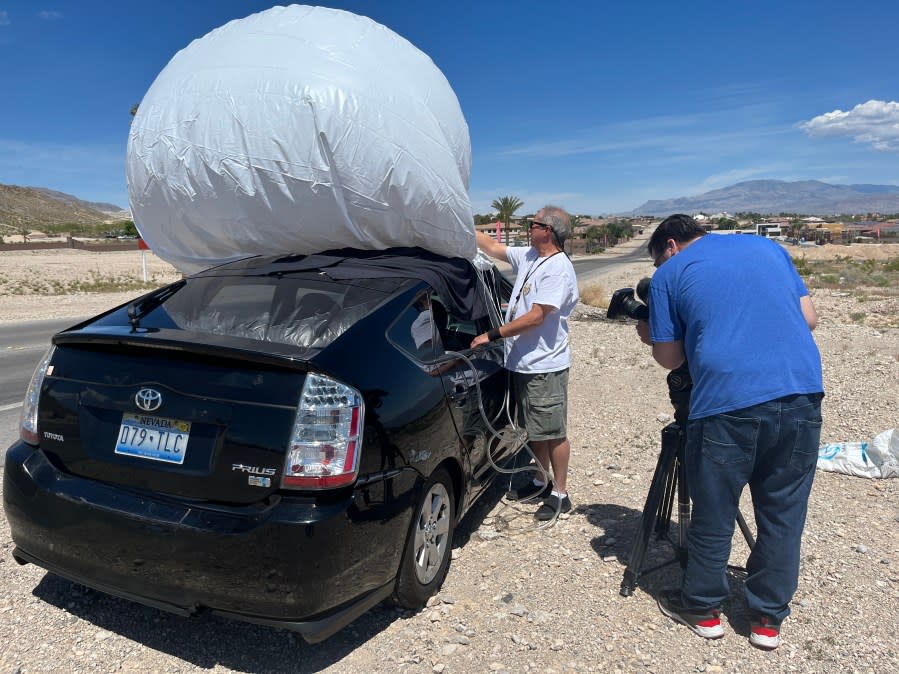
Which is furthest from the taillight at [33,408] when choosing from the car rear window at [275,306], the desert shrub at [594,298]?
the desert shrub at [594,298]

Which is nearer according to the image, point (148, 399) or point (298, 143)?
point (148, 399)

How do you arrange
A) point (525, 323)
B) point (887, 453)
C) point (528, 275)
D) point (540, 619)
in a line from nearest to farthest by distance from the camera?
point (540, 619) < point (525, 323) < point (528, 275) < point (887, 453)

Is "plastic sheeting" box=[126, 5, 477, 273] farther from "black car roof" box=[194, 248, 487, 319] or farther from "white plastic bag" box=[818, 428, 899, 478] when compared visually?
"white plastic bag" box=[818, 428, 899, 478]

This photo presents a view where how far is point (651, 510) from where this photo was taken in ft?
11.7

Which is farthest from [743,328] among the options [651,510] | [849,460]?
[849,460]

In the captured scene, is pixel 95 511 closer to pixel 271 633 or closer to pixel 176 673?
pixel 176 673

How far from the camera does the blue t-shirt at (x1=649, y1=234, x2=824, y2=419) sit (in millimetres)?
2930

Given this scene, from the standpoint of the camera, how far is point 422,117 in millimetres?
3822

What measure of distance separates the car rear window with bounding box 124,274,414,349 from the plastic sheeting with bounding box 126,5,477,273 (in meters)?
0.50

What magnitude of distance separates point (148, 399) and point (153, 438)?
0.50 feet

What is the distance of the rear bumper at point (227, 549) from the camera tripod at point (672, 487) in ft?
4.57

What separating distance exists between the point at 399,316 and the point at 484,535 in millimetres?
1674

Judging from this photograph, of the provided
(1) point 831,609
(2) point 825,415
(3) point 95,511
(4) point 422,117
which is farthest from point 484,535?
(2) point 825,415

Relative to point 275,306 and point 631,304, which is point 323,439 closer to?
point 275,306
